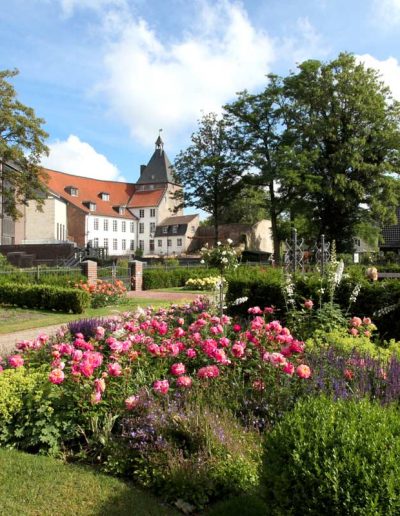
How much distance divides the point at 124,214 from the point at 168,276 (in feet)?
162

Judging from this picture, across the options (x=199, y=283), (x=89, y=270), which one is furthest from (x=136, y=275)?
(x=89, y=270)

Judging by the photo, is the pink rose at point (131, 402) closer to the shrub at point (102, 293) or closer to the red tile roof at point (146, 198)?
the shrub at point (102, 293)

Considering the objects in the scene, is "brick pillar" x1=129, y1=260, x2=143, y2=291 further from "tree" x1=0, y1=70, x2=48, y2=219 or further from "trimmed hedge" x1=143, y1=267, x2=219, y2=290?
"tree" x1=0, y1=70, x2=48, y2=219

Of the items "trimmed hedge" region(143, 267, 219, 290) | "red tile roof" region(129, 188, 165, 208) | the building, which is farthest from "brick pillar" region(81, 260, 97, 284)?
"red tile roof" region(129, 188, 165, 208)

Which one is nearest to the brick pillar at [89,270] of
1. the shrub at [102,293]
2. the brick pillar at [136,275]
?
the shrub at [102,293]

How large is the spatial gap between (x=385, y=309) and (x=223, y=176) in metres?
32.6

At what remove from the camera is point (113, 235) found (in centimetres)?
7044

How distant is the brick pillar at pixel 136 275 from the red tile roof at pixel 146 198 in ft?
168

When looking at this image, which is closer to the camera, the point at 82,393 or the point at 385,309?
the point at 82,393

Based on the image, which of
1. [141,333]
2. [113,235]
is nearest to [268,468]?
[141,333]

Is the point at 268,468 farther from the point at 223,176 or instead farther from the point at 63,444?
the point at 223,176

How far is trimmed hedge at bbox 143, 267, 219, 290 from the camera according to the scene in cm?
2439

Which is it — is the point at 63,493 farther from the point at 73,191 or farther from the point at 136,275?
the point at 73,191

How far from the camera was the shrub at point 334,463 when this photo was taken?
1.99 m
